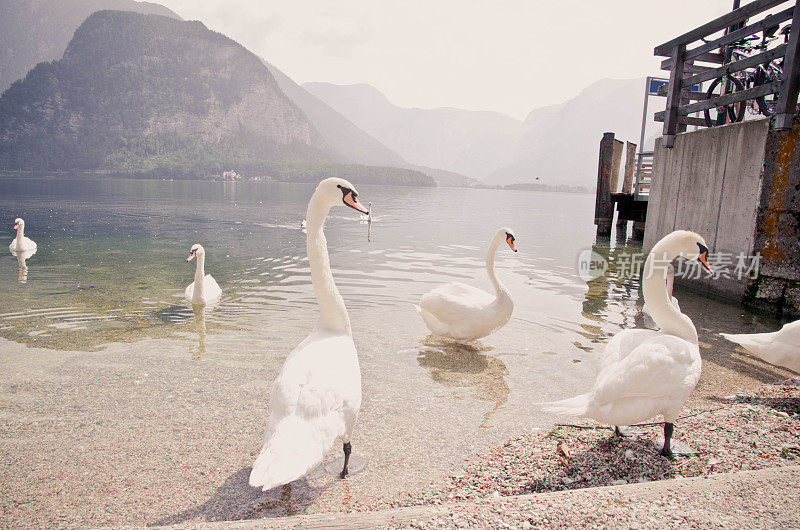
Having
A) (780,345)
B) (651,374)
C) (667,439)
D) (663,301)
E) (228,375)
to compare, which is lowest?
(228,375)

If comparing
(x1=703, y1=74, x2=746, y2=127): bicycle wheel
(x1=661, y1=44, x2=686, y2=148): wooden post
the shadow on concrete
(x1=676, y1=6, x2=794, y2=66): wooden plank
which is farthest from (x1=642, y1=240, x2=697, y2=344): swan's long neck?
(x1=703, y1=74, x2=746, y2=127): bicycle wheel

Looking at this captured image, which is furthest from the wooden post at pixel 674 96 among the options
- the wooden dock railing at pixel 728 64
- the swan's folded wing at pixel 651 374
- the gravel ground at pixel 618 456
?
the swan's folded wing at pixel 651 374

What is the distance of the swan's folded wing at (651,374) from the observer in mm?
3941

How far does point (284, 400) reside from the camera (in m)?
3.71

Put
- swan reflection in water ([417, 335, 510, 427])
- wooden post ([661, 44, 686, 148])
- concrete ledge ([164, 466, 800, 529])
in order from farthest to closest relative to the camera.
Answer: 1. wooden post ([661, 44, 686, 148])
2. swan reflection in water ([417, 335, 510, 427])
3. concrete ledge ([164, 466, 800, 529])

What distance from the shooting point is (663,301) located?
4.64 m

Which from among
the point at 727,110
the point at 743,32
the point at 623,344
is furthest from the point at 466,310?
the point at 727,110

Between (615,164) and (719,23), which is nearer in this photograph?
(719,23)

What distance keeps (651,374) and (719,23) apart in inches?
443

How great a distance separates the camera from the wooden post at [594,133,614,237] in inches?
851

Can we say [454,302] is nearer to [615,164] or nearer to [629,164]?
[629,164]

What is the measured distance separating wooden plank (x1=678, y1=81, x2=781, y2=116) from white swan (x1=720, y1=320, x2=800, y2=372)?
6612mm

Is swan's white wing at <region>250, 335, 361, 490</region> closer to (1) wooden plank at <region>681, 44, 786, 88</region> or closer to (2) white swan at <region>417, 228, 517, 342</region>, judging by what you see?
(2) white swan at <region>417, 228, 517, 342</region>

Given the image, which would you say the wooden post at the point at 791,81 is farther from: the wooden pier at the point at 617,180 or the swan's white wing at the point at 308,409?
the wooden pier at the point at 617,180
